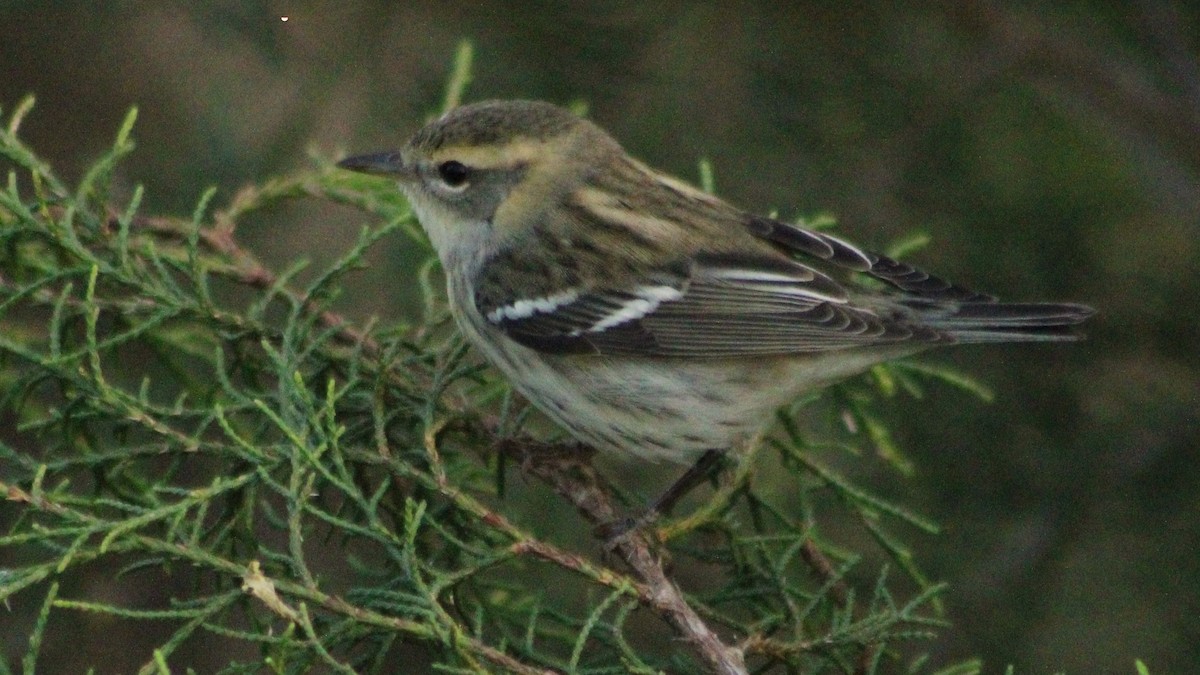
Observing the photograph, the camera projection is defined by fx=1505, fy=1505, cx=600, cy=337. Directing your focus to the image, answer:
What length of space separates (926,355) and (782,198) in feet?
2.86

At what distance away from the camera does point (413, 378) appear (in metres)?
3.85

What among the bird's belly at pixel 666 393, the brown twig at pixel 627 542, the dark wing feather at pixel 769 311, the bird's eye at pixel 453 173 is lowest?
the brown twig at pixel 627 542

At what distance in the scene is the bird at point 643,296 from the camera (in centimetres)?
409

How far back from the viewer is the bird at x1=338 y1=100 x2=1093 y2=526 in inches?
161

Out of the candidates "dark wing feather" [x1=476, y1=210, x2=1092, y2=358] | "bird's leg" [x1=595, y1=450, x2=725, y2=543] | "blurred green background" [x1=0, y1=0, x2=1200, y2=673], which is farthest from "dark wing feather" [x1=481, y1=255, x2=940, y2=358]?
"blurred green background" [x1=0, y1=0, x2=1200, y2=673]

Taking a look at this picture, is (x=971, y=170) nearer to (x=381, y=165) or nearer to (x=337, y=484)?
(x=381, y=165)

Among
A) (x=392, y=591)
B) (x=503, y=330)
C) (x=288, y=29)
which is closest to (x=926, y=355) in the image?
(x=503, y=330)

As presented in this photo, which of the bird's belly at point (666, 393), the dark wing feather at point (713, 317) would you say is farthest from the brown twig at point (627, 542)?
the dark wing feather at point (713, 317)

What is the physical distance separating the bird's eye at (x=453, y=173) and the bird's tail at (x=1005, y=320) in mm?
1398

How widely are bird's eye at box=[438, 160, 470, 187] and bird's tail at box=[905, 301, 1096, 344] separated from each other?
55.0 inches

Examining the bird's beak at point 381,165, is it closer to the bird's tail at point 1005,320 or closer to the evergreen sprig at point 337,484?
the evergreen sprig at point 337,484

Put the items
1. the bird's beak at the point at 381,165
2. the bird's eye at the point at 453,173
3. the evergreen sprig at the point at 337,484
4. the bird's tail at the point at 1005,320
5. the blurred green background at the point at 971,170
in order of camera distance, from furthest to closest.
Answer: the blurred green background at the point at 971,170 < the bird's eye at the point at 453,173 < the bird's beak at the point at 381,165 < the bird's tail at the point at 1005,320 < the evergreen sprig at the point at 337,484

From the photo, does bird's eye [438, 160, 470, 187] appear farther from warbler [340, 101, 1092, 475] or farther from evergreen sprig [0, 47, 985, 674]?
evergreen sprig [0, 47, 985, 674]

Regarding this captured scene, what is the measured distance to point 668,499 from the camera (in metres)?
4.01
